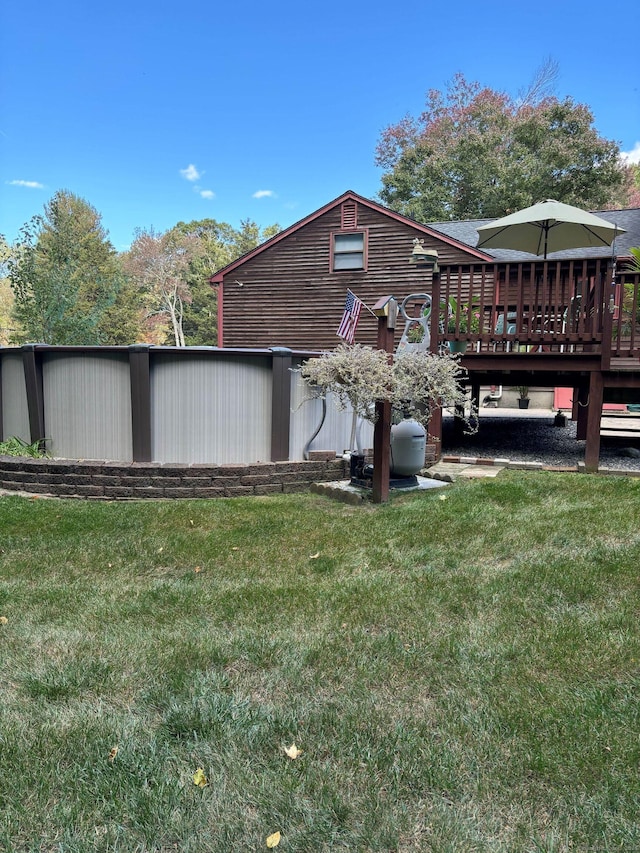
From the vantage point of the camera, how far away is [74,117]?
4291cm

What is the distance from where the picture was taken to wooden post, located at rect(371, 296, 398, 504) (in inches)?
202

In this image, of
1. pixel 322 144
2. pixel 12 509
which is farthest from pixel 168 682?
pixel 322 144

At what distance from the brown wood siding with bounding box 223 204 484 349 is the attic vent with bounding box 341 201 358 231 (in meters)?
0.13

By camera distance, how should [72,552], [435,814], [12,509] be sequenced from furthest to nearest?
1. [12,509]
2. [72,552]
3. [435,814]

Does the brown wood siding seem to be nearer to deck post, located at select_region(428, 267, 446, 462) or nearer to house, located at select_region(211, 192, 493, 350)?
house, located at select_region(211, 192, 493, 350)

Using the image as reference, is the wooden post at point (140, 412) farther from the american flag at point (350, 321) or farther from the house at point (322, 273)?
the house at point (322, 273)

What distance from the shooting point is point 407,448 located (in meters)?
5.62

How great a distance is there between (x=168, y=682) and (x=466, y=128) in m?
30.9

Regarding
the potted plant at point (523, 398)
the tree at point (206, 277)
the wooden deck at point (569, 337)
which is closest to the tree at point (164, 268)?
the tree at point (206, 277)

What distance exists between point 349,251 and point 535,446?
24.7ft

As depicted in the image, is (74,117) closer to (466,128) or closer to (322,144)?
(322,144)

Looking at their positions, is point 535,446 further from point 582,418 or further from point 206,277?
point 206,277

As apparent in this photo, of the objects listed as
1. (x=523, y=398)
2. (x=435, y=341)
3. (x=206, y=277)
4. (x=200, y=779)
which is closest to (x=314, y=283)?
(x=435, y=341)

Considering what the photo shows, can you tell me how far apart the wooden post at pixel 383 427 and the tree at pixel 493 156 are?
22.5 meters
